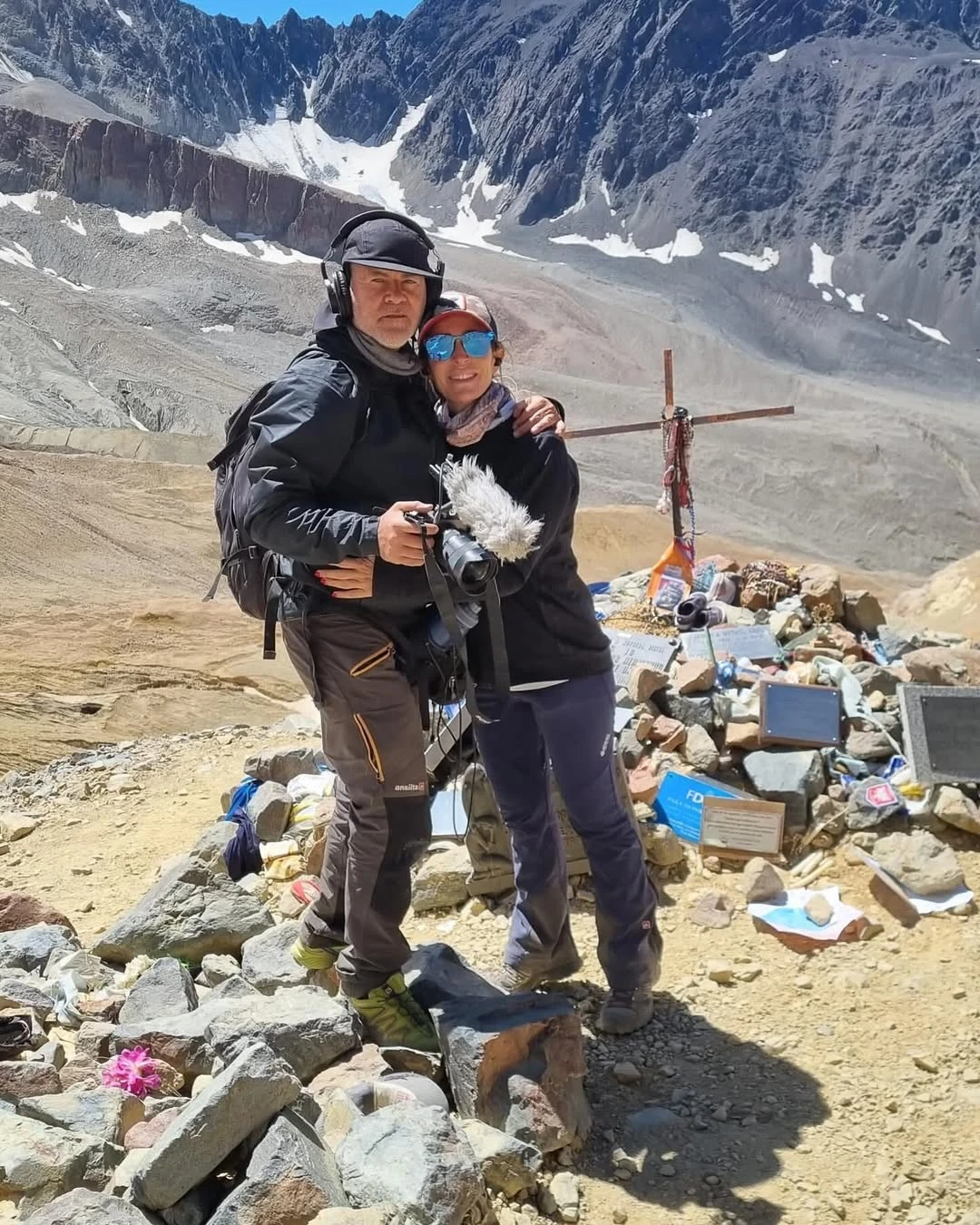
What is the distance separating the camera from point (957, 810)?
4449mm

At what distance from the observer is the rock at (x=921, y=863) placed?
13.4 feet

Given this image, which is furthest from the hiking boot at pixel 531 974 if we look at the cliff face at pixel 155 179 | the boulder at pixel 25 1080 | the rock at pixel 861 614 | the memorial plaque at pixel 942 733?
the cliff face at pixel 155 179

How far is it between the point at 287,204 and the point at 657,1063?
66.4 metres

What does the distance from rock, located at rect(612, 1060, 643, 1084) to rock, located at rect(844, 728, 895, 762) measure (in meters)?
2.45

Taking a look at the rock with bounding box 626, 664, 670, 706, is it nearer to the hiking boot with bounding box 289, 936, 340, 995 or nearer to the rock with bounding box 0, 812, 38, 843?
the hiking boot with bounding box 289, 936, 340, 995

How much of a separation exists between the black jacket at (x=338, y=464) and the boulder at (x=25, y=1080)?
1.31m

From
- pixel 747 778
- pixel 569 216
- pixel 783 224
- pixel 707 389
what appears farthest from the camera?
pixel 569 216

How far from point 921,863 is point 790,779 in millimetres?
725

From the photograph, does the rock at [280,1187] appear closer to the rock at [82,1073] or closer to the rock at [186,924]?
the rock at [82,1073]

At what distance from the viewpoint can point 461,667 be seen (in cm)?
278

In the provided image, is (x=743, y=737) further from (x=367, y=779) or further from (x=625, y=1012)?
(x=367, y=779)

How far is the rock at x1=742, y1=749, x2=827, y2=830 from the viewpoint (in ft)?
15.4

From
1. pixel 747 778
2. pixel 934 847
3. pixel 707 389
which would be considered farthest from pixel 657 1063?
pixel 707 389

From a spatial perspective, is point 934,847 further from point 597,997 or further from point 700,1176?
point 700,1176
